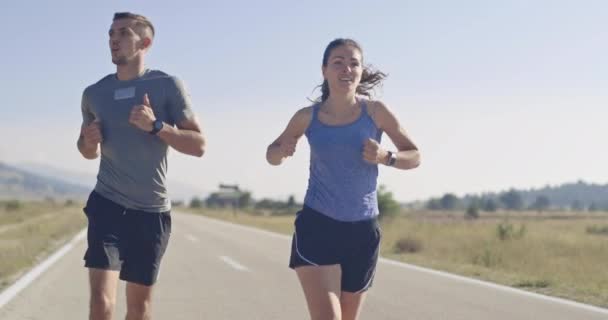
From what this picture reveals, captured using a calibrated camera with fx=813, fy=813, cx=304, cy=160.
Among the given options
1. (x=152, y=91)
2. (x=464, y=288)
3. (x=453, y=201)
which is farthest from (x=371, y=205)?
(x=453, y=201)

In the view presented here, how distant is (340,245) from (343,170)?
419 mm

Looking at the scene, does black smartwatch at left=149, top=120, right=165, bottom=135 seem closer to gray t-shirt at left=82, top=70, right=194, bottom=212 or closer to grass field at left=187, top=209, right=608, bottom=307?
gray t-shirt at left=82, top=70, right=194, bottom=212

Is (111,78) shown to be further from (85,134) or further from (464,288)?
(464,288)

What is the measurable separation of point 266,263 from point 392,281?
3.77 m

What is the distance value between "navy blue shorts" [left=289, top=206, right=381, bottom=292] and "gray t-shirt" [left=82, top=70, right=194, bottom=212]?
839 millimetres

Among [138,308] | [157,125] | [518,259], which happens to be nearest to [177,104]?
[157,125]

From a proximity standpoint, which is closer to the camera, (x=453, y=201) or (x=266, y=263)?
(x=266, y=263)

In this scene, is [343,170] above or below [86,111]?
below

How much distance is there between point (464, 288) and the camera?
35.7 feet

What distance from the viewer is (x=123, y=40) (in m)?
4.65

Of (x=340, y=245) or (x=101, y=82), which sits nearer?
(x=340, y=245)

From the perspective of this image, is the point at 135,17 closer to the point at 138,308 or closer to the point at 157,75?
the point at 157,75

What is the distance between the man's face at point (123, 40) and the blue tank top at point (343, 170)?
1.12 metres

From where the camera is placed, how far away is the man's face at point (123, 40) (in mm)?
4645
